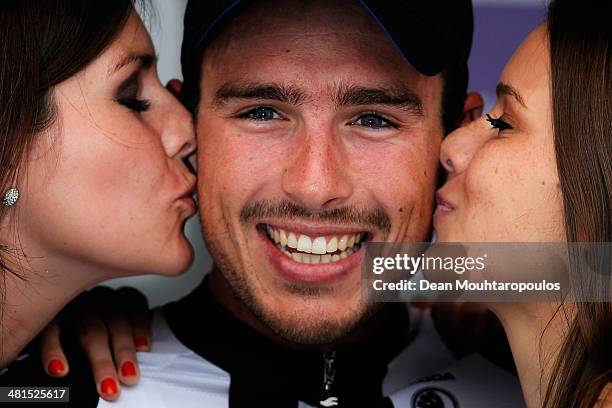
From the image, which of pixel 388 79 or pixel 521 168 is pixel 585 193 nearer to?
pixel 521 168

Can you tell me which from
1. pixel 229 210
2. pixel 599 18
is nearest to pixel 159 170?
pixel 229 210

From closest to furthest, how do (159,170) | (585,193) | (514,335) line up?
(585,193), (514,335), (159,170)

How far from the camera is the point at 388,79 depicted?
4.58 ft

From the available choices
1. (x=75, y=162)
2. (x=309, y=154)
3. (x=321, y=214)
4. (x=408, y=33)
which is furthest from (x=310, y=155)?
(x=75, y=162)

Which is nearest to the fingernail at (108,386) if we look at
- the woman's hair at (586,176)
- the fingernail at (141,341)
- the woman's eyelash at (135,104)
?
the fingernail at (141,341)

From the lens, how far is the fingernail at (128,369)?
4.62ft

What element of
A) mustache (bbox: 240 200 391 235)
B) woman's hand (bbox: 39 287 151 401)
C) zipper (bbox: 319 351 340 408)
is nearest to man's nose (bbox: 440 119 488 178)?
mustache (bbox: 240 200 391 235)

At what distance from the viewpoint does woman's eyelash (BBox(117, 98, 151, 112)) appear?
55.7 inches

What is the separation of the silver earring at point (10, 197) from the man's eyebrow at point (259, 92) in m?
0.37

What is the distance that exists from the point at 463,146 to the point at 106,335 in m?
0.71

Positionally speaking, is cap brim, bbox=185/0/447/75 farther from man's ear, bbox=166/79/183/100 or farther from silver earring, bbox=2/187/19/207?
silver earring, bbox=2/187/19/207

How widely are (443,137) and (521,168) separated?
286 mm

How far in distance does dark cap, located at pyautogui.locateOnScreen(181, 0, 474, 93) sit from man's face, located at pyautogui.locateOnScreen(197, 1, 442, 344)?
2.0 inches

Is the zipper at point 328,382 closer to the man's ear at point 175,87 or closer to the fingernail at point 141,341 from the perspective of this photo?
the fingernail at point 141,341
